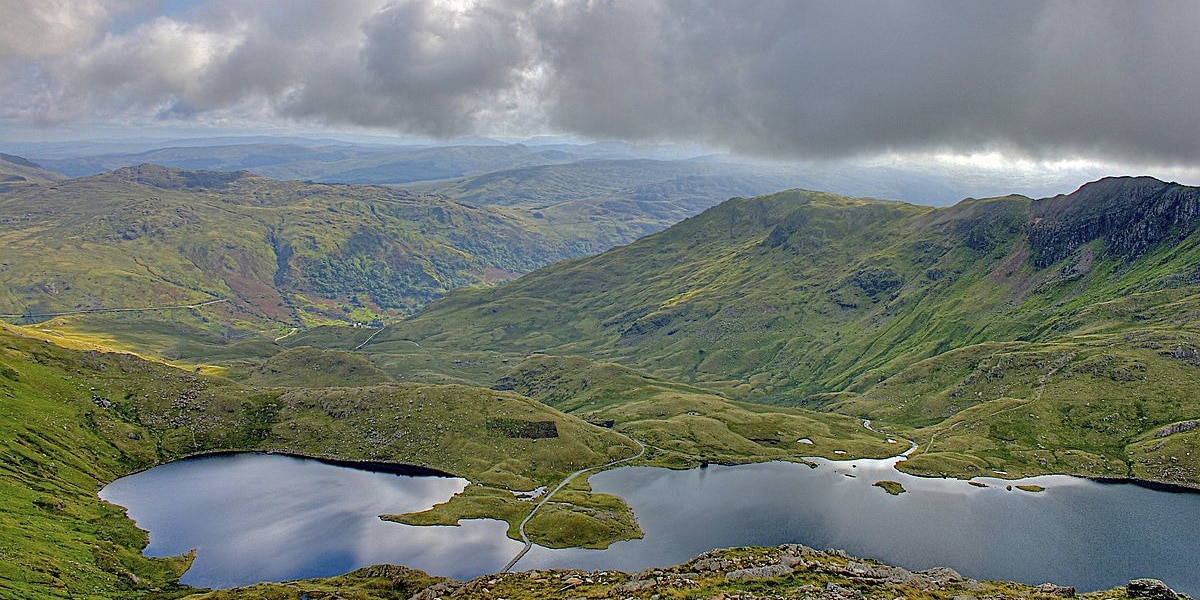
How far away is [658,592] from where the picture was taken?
106000mm

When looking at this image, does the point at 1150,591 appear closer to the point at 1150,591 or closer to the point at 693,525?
the point at 1150,591

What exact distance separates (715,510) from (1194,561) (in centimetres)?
9551

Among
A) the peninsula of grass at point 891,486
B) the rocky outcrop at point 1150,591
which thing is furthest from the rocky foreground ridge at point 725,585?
the peninsula of grass at point 891,486

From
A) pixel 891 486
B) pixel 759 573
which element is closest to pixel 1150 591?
pixel 759 573

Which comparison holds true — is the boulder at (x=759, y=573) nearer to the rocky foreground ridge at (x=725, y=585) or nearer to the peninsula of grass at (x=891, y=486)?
the rocky foreground ridge at (x=725, y=585)

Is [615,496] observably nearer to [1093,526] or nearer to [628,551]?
[628,551]

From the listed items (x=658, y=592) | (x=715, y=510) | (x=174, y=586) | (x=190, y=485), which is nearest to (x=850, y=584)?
(x=658, y=592)

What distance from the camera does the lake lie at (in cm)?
14038

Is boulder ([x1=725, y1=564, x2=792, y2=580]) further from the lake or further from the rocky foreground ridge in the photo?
the lake

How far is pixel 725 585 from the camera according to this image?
109375 millimetres

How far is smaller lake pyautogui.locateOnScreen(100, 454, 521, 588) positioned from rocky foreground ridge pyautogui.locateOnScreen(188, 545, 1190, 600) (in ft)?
43.2

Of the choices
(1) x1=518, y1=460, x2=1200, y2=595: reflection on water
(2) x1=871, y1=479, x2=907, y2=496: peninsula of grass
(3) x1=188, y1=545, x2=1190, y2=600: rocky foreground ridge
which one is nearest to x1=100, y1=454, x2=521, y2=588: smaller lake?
(3) x1=188, y1=545, x2=1190, y2=600: rocky foreground ridge

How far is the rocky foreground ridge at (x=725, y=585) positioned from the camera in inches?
4094

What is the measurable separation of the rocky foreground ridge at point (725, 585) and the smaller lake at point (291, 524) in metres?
13.2
